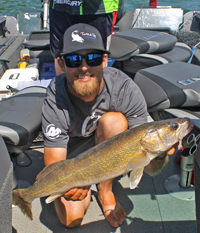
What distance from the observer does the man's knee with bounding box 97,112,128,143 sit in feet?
6.53

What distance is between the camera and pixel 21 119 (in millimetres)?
2000

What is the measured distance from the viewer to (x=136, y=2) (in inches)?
560

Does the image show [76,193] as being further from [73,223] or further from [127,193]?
A: [127,193]

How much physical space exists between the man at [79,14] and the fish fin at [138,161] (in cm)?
216

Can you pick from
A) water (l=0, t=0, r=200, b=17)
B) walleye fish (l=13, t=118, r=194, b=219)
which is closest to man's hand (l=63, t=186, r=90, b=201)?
walleye fish (l=13, t=118, r=194, b=219)

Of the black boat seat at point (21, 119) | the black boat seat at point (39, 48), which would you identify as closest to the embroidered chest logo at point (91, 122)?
the black boat seat at point (21, 119)

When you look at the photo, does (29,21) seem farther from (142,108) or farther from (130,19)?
(142,108)

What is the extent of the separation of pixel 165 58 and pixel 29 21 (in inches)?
163

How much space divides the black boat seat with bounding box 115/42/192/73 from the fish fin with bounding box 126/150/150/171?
78.5 inches

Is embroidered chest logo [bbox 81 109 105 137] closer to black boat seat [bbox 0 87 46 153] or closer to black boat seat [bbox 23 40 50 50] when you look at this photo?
black boat seat [bbox 0 87 46 153]

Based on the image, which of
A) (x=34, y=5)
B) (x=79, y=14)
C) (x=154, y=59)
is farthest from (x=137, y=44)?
(x=34, y=5)

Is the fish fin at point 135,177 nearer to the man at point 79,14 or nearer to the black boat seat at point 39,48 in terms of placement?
the man at point 79,14

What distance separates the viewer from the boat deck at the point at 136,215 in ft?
6.60

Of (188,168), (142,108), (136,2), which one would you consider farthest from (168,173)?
(136,2)
